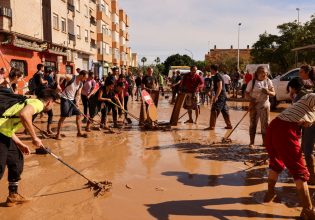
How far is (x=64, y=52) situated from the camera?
29688mm

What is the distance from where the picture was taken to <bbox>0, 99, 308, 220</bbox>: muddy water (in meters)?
4.55

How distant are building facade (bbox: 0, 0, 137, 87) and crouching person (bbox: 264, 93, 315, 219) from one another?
10721 mm

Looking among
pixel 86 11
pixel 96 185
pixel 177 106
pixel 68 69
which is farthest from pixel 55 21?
pixel 96 185

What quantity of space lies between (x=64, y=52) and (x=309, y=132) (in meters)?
26.5

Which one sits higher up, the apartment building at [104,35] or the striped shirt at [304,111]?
the apartment building at [104,35]

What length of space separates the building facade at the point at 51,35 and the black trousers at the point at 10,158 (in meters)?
8.86

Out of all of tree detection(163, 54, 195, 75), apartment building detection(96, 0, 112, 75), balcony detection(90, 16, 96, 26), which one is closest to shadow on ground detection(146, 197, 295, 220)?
balcony detection(90, 16, 96, 26)

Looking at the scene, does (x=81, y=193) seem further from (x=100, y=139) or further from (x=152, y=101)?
(x=152, y=101)

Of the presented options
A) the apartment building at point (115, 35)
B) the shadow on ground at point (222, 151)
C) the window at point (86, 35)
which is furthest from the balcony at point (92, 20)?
the shadow on ground at point (222, 151)

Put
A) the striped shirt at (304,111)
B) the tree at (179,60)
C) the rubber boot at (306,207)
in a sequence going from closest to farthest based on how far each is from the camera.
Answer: the rubber boot at (306,207), the striped shirt at (304,111), the tree at (179,60)

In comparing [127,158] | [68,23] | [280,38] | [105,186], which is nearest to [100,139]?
[127,158]

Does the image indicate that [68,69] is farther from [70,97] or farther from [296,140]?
[296,140]

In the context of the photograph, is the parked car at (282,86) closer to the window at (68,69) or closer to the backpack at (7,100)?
the backpack at (7,100)

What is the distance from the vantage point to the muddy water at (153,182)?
4547mm
